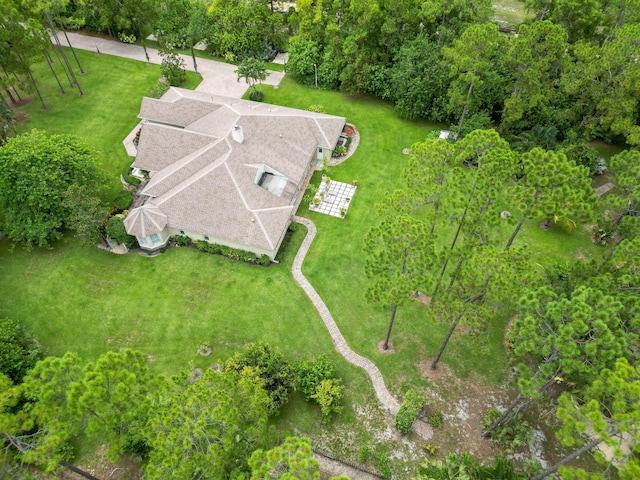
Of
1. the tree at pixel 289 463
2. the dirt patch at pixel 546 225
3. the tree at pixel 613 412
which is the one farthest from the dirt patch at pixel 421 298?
the tree at pixel 289 463

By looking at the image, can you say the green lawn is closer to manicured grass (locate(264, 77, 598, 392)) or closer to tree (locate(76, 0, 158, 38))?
manicured grass (locate(264, 77, 598, 392))

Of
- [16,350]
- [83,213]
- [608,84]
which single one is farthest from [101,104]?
[608,84]

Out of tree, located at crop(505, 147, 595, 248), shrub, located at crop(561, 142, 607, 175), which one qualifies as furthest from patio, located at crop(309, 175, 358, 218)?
shrub, located at crop(561, 142, 607, 175)

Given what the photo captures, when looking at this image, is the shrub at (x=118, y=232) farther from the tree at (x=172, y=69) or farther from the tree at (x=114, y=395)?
the tree at (x=172, y=69)

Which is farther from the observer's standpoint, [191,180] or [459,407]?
[191,180]

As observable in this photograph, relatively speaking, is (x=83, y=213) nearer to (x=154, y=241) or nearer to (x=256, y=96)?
(x=154, y=241)
